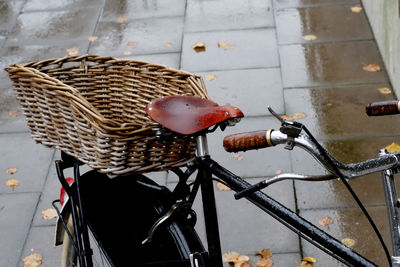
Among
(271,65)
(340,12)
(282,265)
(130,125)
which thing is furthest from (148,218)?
(340,12)

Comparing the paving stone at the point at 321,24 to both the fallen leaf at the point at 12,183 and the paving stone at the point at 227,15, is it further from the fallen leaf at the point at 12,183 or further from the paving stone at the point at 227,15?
the fallen leaf at the point at 12,183

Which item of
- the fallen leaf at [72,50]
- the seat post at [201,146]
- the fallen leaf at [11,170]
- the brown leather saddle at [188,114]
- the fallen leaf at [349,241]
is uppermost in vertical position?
the fallen leaf at [72,50]

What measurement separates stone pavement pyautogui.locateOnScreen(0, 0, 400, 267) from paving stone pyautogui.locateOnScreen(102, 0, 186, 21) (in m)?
0.01

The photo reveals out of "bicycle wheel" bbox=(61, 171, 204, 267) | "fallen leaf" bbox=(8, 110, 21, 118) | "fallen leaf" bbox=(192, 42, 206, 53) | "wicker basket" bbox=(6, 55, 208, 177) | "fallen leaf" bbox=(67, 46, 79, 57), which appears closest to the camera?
"wicker basket" bbox=(6, 55, 208, 177)

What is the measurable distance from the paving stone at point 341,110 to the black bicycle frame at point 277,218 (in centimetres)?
274

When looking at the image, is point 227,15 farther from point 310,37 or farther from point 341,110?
point 341,110

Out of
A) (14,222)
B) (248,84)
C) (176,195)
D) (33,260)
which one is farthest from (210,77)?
(176,195)

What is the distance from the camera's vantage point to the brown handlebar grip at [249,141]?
250cm

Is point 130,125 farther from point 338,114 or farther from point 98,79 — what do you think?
point 338,114

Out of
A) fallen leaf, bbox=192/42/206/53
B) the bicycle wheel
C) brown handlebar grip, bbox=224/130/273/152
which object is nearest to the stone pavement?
fallen leaf, bbox=192/42/206/53

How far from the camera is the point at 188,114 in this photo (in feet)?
9.03

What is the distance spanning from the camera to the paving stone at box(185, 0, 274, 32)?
7.27 meters

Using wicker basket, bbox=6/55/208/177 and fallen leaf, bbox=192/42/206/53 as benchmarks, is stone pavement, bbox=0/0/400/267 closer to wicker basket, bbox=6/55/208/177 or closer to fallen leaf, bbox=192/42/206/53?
fallen leaf, bbox=192/42/206/53

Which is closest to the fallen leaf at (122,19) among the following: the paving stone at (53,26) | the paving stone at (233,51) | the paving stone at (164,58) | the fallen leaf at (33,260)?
the paving stone at (53,26)
